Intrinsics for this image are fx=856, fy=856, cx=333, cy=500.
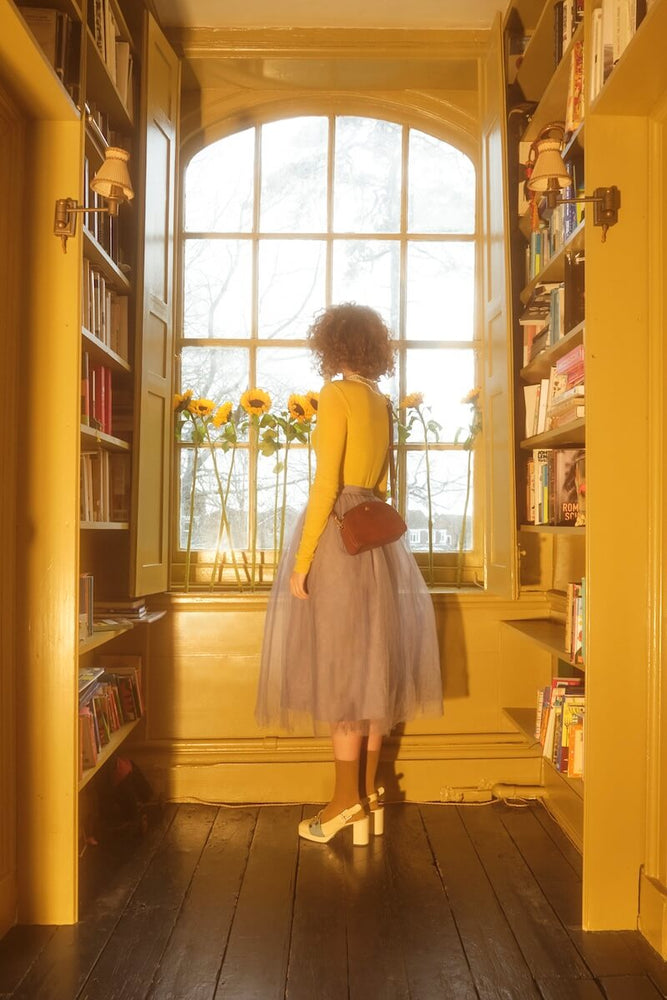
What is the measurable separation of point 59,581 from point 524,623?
5.74 feet

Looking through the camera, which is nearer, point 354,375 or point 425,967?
point 425,967

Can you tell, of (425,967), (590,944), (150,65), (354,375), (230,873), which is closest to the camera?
(425,967)

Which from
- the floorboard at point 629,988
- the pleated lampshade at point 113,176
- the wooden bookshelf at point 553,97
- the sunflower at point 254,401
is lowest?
the floorboard at point 629,988

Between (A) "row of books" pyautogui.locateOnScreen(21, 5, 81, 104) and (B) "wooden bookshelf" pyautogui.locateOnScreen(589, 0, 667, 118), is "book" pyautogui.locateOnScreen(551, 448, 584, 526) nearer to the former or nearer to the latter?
(B) "wooden bookshelf" pyautogui.locateOnScreen(589, 0, 667, 118)

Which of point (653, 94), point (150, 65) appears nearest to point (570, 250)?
point (653, 94)

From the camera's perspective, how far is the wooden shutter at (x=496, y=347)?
307 centimetres

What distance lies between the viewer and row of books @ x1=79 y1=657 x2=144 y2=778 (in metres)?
2.51

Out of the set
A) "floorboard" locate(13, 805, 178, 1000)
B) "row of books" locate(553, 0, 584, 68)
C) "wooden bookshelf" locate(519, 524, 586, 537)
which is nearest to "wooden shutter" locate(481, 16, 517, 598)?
"wooden bookshelf" locate(519, 524, 586, 537)

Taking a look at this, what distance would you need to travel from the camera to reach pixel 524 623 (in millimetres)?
3199

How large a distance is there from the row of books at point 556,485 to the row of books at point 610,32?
1050 millimetres

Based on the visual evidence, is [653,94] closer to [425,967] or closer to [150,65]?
[150,65]

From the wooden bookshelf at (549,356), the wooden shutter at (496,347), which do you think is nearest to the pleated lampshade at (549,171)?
the wooden bookshelf at (549,356)

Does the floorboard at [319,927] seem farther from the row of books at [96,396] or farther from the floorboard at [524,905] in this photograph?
the row of books at [96,396]

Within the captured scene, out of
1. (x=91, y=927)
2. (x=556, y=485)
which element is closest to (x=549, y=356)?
(x=556, y=485)
